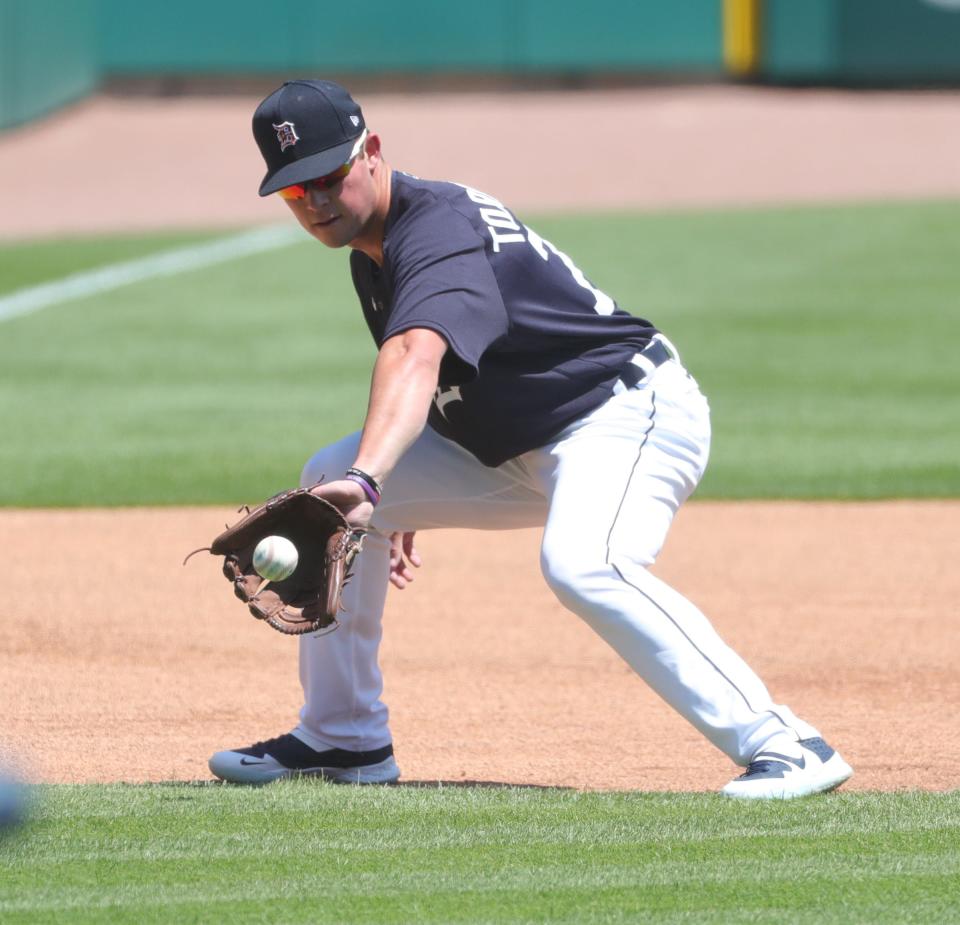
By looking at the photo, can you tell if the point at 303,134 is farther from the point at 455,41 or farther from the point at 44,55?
the point at 455,41

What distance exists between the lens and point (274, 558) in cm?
378

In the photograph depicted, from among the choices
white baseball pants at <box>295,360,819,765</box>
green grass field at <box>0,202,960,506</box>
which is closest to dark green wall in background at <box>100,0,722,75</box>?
green grass field at <box>0,202,960,506</box>

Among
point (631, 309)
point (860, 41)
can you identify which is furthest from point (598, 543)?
point (860, 41)

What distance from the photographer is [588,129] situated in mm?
24375

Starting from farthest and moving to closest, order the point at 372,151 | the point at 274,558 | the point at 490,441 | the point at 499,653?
1. the point at 499,653
2. the point at 490,441
3. the point at 372,151
4. the point at 274,558

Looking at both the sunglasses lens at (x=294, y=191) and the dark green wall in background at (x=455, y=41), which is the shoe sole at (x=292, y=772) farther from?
the dark green wall in background at (x=455, y=41)

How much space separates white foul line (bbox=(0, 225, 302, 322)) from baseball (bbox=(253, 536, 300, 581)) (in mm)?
11469

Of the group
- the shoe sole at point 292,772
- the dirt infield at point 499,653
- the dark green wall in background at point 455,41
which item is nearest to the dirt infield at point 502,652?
the dirt infield at point 499,653

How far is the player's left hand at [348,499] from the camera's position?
3.81 m

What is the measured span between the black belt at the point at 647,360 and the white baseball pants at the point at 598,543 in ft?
0.07

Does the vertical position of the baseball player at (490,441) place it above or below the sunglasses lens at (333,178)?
below

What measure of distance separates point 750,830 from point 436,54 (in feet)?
73.7

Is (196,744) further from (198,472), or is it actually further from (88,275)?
(88,275)

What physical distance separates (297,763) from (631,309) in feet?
33.0
